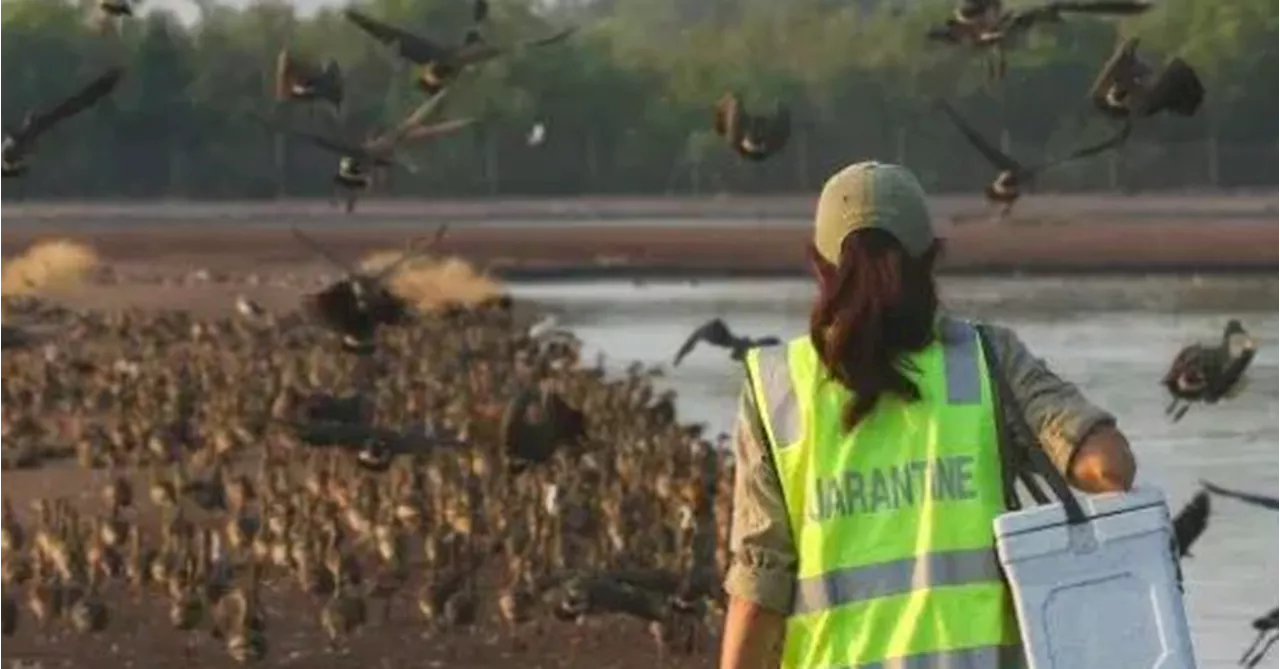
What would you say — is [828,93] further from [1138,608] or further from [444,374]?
[1138,608]

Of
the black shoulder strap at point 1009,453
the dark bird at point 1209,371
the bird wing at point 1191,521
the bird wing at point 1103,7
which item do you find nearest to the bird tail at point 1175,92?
the bird wing at point 1103,7

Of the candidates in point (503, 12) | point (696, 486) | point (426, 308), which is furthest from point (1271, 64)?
point (696, 486)

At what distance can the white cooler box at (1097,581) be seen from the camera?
5.31 metres

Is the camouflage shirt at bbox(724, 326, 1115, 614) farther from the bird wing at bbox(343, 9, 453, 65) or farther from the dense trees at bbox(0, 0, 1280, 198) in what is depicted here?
the dense trees at bbox(0, 0, 1280, 198)

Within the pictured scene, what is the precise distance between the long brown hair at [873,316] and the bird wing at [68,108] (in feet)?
37.2

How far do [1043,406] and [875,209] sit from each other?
38 centimetres

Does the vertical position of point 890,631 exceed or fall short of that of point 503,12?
it falls short

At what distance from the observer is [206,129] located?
9000 cm

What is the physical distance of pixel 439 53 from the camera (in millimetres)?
18406

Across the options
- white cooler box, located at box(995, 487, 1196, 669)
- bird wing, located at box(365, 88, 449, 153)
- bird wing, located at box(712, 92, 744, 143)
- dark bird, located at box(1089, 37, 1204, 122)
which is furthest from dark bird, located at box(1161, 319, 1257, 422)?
white cooler box, located at box(995, 487, 1196, 669)

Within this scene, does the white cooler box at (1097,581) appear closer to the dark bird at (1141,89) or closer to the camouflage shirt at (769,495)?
the camouflage shirt at (769,495)

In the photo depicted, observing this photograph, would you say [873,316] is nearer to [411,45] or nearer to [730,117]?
[411,45]

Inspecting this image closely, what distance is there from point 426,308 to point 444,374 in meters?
12.1

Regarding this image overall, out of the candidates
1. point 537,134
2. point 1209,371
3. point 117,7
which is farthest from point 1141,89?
point 537,134
